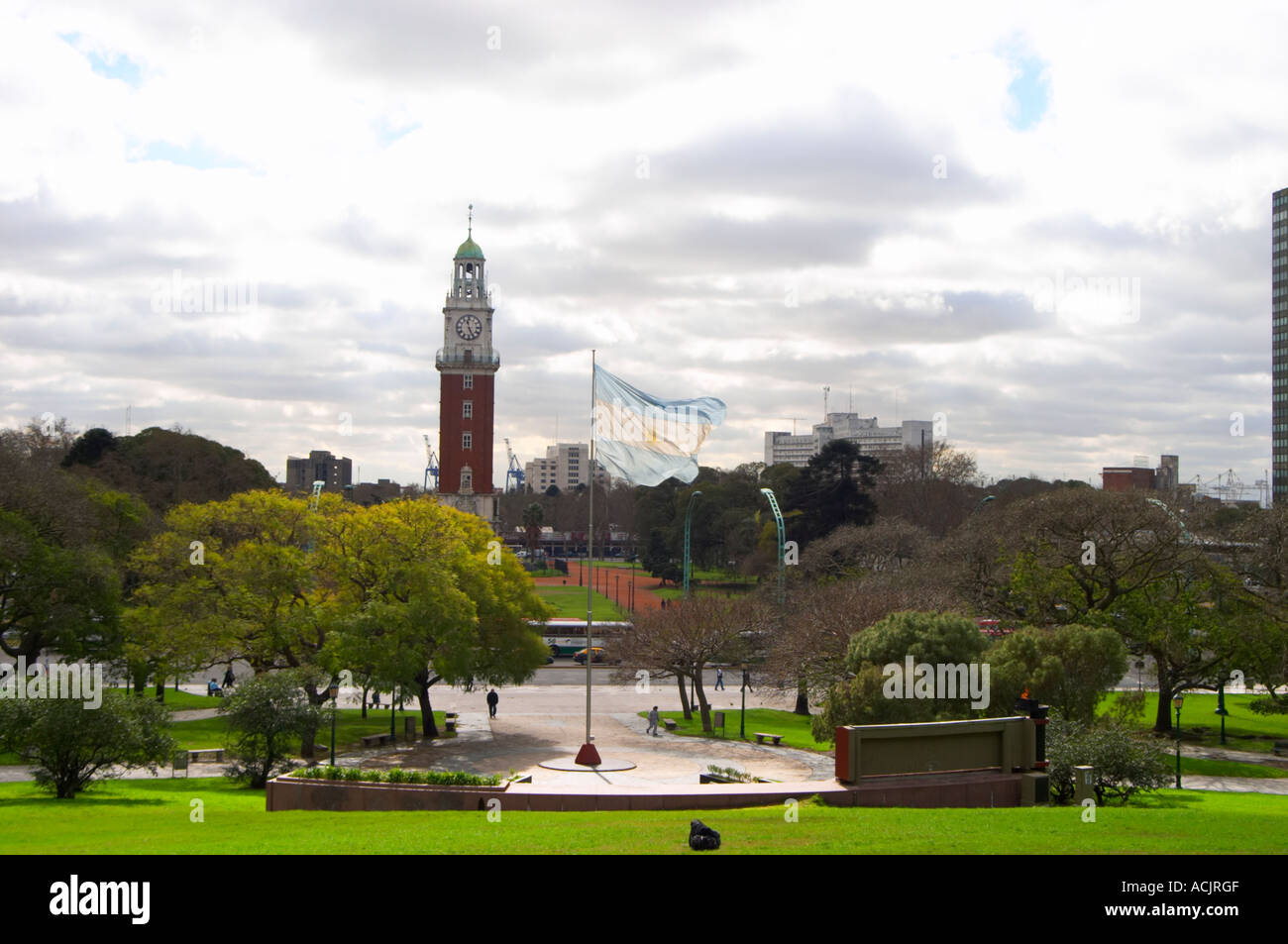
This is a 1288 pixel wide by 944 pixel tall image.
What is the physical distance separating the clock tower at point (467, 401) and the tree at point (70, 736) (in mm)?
79008

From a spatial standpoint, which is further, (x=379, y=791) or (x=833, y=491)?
(x=833, y=491)

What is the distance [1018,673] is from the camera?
27688 millimetres

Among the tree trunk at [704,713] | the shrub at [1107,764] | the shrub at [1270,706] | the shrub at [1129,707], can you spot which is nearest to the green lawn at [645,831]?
the shrub at [1107,764]

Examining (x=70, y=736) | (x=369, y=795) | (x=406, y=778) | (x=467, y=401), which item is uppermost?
(x=467, y=401)

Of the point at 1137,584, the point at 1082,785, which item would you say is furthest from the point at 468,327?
the point at 1082,785

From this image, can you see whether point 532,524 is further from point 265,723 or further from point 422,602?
point 265,723

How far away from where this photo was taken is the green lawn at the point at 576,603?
77.6 m

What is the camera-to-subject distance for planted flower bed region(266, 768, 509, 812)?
1859cm

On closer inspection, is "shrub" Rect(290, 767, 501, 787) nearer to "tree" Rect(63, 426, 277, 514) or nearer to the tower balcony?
"tree" Rect(63, 426, 277, 514)

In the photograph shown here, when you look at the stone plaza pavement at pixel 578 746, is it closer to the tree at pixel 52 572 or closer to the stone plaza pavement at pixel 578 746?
the stone plaza pavement at pixel 578 746

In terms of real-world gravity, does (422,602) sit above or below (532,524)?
below

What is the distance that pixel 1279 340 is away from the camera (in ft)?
337

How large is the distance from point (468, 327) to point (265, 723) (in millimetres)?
80669

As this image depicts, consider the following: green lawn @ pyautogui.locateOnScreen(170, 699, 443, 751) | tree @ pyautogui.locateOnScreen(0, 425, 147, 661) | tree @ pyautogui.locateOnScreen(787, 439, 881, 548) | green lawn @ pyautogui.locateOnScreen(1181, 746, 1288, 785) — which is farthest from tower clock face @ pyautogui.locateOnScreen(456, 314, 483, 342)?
green lawn @ pyautogui.locateOnScreen(1181, 746, 1288, 785)
